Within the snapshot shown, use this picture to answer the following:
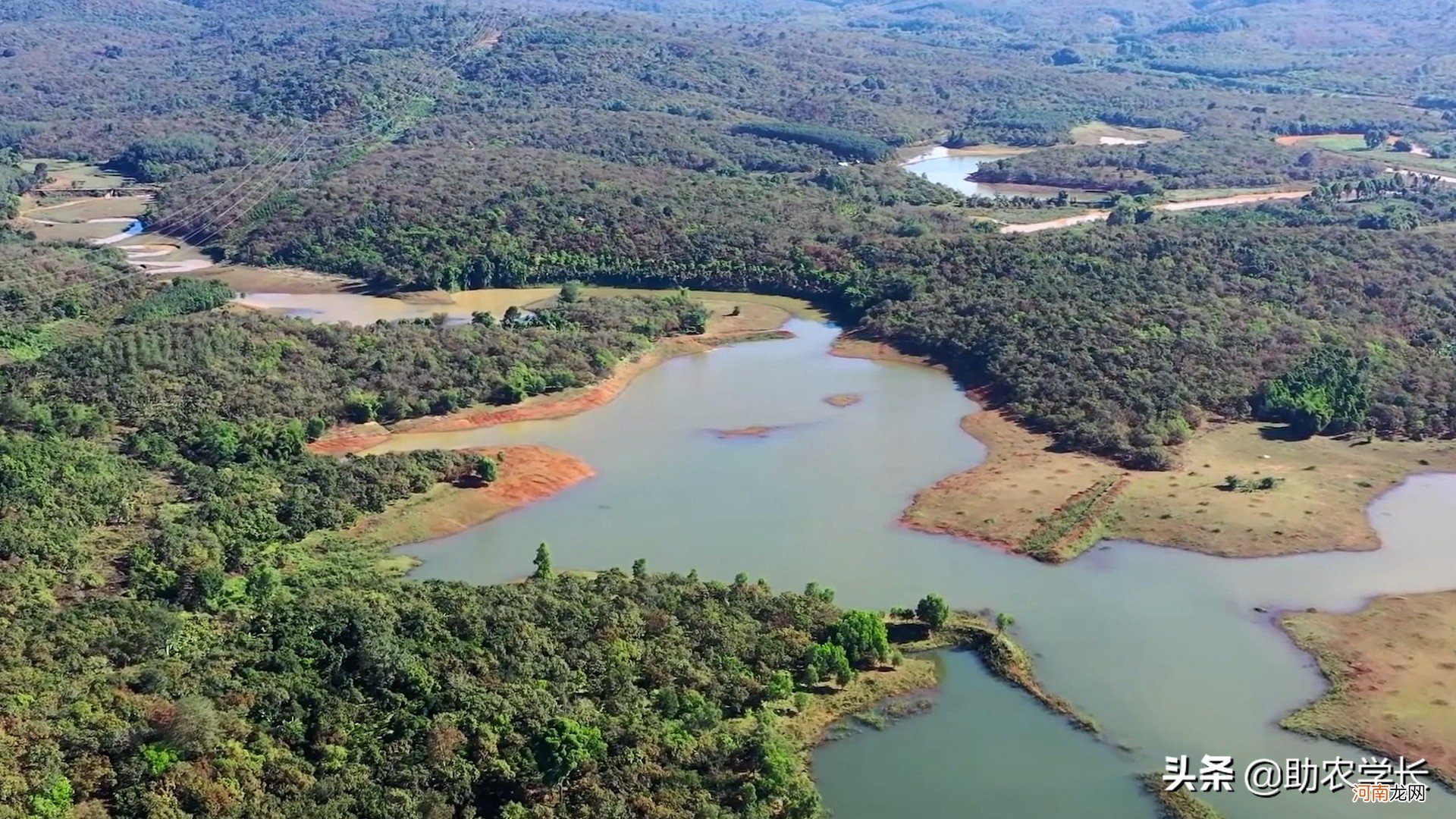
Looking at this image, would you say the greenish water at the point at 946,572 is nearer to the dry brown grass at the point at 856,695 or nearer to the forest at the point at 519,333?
the dry brown grass at the point at 856,695

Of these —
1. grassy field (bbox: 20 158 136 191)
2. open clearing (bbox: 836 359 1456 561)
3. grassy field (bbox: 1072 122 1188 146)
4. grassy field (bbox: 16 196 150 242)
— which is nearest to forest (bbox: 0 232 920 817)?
open clearing (bbox: 836 359 1456 561)

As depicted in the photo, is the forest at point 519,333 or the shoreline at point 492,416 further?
the shoreline at point 492,416

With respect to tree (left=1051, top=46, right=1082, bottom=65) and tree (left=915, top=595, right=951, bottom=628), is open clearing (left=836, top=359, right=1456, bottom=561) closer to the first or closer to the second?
tree (left=915, top=595, right=951, bottom=628)

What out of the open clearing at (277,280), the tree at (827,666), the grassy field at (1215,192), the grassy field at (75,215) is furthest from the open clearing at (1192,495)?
the grassy field at (75,215)

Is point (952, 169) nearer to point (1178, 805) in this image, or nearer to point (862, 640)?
point (862, 640)

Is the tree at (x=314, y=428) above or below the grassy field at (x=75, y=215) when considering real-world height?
below

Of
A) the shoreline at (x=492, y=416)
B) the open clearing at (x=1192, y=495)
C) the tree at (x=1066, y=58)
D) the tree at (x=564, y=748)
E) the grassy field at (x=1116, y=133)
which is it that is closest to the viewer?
the tree at (x=564, y=748)

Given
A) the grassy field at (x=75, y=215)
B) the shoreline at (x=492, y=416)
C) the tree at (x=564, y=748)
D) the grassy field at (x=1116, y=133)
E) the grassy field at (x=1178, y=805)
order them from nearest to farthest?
the tree at (x=564, y=748), the grassy field at (x=1178, y=805), the shoreline at (x=492, y=416), the grassy field at (x=75, y=215), the grassy field at (x=1116, y=133)

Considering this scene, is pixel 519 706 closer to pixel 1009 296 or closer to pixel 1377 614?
pixel 1377 614
